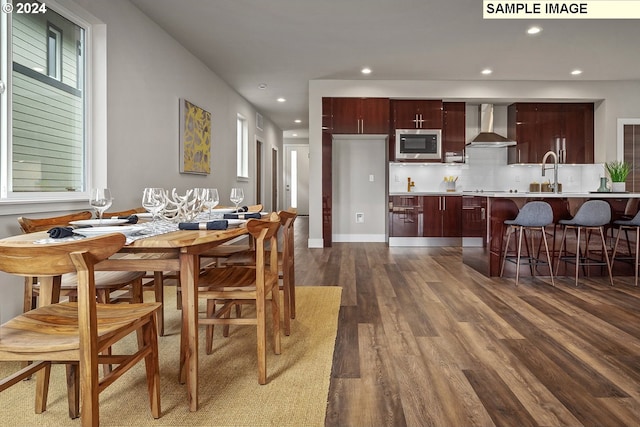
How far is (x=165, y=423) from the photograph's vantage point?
60.7 inches

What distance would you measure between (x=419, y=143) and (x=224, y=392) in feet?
18.1

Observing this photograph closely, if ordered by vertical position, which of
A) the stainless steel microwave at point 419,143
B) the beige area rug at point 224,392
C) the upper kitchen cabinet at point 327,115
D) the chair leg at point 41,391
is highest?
the upper kitchen cabinet at point 327,115

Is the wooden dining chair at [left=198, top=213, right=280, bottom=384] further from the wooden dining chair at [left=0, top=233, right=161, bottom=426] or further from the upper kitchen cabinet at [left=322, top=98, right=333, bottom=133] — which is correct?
the upper kitchen cabinet at [left=322, top=98, right=333, bottom=133]

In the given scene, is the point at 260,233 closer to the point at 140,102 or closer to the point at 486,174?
the point at 140,102

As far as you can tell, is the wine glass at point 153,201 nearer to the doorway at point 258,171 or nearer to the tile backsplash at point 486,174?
the tile backsplash at point 486,174

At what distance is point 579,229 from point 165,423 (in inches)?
158

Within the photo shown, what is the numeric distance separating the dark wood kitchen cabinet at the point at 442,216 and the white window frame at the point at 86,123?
15.6 ft

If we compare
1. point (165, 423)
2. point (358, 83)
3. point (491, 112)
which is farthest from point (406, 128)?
point (165, 423)

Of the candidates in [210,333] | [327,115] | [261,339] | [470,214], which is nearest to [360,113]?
[327,115]

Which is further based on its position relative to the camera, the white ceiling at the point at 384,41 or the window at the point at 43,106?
the white ceiling at the point at 384,41

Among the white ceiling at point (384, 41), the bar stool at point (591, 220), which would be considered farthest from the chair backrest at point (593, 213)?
the white ceiling at point (384, 41)

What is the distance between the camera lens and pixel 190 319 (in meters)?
1.59

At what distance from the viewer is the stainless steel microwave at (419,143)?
6535 millimetres

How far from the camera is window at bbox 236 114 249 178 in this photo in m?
7.73
